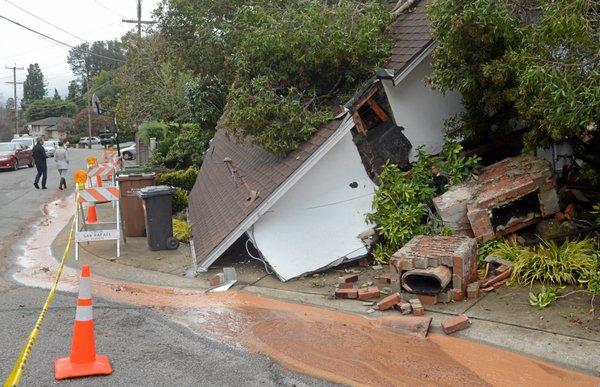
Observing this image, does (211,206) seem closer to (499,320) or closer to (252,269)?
(252,269)

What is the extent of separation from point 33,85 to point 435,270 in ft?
421

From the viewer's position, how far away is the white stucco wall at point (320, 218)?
8234 mm

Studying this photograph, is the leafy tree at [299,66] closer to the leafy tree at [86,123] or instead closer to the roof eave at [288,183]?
the roof eave at [288,183]

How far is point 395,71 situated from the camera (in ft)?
28.1

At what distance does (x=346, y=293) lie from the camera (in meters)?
7.02

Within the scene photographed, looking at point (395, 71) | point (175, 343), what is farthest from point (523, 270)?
point (175, 343)

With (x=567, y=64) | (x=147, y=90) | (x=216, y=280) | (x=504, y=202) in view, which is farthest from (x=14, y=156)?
(x=567, y=64)

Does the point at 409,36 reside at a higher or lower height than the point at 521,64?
higher

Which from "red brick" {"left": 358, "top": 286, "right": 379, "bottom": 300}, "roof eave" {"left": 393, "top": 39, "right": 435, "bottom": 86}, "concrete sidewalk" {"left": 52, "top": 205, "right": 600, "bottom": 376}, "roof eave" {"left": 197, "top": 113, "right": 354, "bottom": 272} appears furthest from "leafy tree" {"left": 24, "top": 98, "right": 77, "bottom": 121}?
"red brick" {"left": 358, "top": 286, "right": 379, "bottom": 300}

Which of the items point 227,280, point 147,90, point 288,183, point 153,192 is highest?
point 147,90

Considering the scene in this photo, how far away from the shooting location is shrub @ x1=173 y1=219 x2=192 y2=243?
1092cm

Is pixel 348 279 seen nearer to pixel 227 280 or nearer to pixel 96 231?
pixel 227 280

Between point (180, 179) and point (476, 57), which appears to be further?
point (180, 179)

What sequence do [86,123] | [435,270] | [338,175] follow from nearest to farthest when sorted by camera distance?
[435,270]
[338,175]
[86,123]
